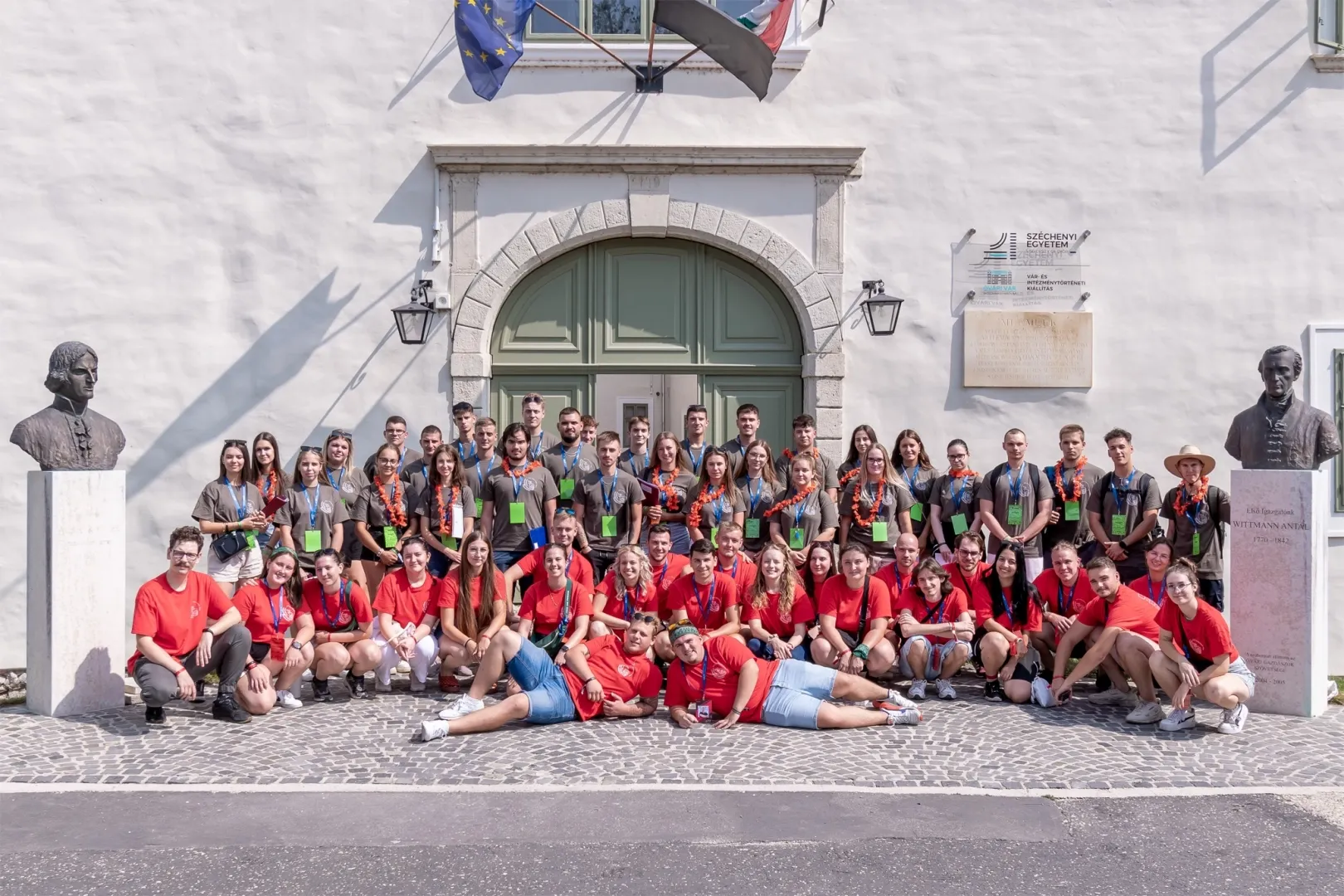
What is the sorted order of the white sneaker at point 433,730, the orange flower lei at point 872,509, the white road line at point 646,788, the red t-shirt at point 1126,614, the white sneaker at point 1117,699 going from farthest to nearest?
the orange flower lei at point 872,509 → the white sneaker at point 1117,699 → the red t-shirt at point 1126,614 → the white sneaker at point 433,730 → the white road line at point 646,788

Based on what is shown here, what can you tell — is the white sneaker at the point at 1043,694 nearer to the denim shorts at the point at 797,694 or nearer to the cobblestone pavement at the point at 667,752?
the cobblestone pavement at the point at 667,752

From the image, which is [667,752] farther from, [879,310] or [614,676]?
[879,310]

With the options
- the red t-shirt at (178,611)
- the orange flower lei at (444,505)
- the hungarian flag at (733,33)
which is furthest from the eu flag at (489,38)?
the red t-shirt at (178,611)

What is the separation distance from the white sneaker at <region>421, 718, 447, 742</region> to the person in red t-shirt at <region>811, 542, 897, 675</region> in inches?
91.3

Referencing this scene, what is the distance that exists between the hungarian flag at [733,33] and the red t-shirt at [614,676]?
4.26 m

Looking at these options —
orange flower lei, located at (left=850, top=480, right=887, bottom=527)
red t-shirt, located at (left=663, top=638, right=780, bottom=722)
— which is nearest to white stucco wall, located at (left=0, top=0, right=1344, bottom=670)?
orange flower lei, located at (left=850, top=480, right=887, bottom=527)

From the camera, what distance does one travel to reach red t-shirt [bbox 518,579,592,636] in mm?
7395

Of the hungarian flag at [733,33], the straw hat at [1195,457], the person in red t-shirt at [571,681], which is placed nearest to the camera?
the person in red t-shirt at [571,681]

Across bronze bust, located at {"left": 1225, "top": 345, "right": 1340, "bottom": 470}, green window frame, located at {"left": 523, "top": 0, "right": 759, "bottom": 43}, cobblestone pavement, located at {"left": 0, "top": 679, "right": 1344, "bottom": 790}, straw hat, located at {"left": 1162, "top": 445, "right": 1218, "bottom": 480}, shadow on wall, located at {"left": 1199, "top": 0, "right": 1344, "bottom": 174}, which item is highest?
green window frame, located at {"left": 523, "top": 0, "right": 759, "bottom": 43}

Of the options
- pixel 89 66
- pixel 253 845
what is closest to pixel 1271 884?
pixel 253 845

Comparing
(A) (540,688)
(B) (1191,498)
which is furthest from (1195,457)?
(A) (540,688)

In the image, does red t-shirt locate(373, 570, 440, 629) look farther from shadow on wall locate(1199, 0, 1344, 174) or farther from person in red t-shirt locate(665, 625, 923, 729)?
shadow on wall locate(1199, 0, 1344, 174)

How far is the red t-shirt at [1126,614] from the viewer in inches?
278

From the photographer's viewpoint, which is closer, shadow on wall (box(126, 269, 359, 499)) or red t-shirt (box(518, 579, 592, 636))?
red t-shirt (box(518, 579, 592, 636))
